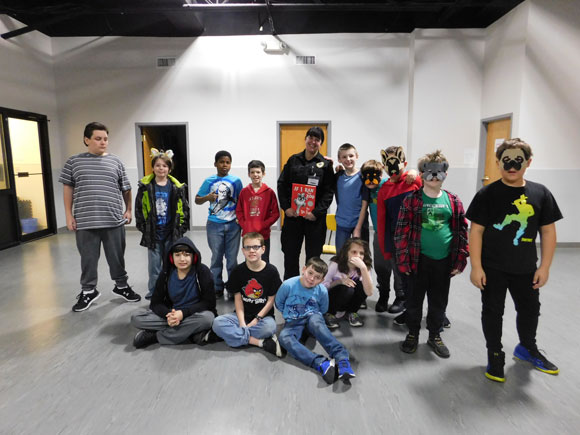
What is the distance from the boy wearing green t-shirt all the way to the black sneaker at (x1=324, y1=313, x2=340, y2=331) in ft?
2.33

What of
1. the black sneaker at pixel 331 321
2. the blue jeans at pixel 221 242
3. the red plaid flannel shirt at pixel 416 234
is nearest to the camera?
the red plaid flannel shirt at pixel 416 234

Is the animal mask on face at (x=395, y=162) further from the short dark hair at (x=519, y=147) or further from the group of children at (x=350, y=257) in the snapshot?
the short dark hair at (x=519, y=147)

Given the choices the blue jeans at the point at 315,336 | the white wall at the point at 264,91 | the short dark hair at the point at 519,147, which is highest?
the white wall at the point at 264,91

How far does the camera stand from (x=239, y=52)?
5.92m

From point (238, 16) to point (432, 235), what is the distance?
523cm

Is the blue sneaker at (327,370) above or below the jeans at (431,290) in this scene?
below

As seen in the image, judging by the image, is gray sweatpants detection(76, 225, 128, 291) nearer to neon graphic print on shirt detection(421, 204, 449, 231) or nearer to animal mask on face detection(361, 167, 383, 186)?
animal mask on face detection(361, 167, 383, 186)

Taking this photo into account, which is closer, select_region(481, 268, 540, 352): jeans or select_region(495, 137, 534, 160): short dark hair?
select_region(495, 137, 534, 160): short dark hair

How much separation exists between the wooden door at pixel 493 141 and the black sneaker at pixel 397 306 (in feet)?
11.4

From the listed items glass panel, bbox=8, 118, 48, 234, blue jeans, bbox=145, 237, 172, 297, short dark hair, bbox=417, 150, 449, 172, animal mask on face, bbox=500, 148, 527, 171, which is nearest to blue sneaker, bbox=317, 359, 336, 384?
short dark hair, bbox=417, 150, 449, 172

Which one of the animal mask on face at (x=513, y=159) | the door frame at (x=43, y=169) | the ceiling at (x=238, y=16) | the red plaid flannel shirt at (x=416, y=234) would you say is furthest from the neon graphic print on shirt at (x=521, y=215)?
the door frame at (x=43, y=169)

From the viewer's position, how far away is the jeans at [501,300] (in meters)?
1.91

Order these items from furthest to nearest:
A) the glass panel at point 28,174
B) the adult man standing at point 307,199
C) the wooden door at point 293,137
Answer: the wooden door at point 293,137 → the glass panel at point 28,174 → the adult man standing at point 307,199

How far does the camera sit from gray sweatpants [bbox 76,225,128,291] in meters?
2.93
